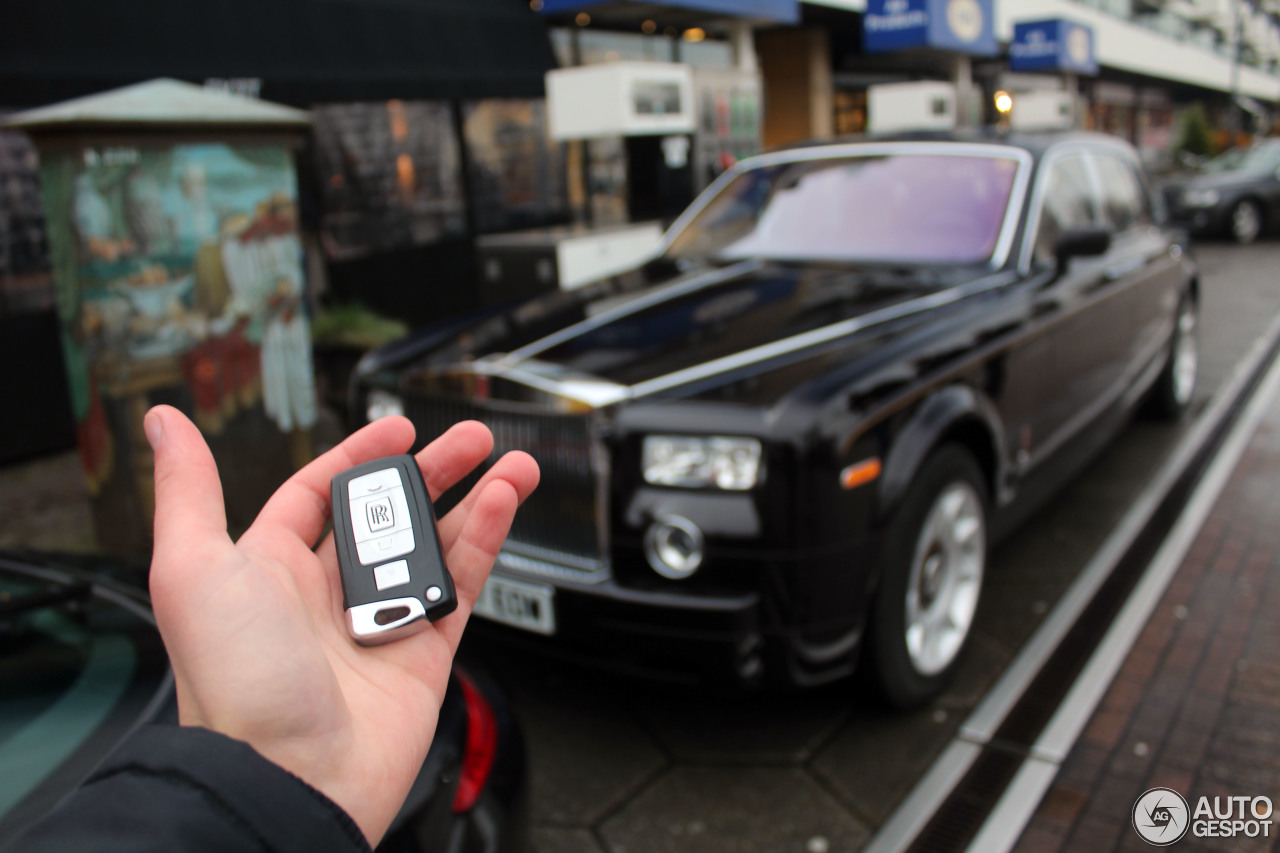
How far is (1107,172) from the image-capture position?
5234mm

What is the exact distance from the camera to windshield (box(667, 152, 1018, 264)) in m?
4.03

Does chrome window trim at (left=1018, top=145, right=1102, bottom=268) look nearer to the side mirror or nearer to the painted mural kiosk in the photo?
the side mirror

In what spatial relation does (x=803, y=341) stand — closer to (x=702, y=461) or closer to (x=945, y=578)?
(x=702, y=461)

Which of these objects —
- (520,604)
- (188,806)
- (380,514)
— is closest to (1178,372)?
(520,604)

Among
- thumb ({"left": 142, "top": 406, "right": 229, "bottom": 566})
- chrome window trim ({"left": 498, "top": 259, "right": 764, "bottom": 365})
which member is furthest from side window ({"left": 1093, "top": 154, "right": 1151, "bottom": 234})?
thumb ({"left": 142, "top": 406, "right": 229, "bottom": 566})

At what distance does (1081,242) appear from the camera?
4.00 metres

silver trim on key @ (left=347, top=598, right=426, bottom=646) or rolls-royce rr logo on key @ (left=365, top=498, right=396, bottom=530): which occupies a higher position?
rolls-royce rr logo on key @ (left=365, top=498, right=396, bottom=530)

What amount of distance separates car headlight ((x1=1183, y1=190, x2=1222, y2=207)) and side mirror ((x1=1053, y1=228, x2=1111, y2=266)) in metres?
14.1

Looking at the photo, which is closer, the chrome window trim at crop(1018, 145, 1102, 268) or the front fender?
the front fender

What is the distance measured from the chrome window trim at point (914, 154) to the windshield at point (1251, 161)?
14.8 meters

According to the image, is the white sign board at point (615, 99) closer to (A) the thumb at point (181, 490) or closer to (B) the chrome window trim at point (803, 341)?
(B) the chrome window trim at point (803, 341)

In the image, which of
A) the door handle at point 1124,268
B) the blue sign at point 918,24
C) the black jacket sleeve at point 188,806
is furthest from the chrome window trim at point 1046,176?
the blue sign at point 918,24

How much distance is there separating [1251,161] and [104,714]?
62.8 feet

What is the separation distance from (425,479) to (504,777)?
26.9 inches
